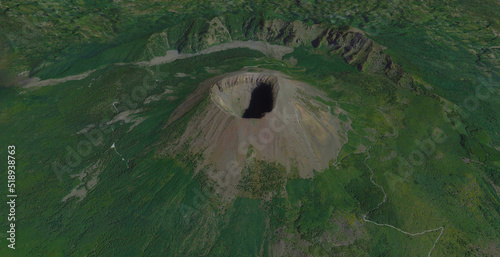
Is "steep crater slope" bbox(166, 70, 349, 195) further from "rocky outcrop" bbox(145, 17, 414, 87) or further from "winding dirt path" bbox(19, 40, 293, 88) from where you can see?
"winding dirt path" bbox(19, 40, 293, 88)

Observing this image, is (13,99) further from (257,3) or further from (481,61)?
(481,61)

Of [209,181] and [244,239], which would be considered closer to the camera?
[244,239]

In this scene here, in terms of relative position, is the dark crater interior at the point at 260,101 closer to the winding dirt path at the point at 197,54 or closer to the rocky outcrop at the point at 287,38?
the winding dirt path at the point at 197,54

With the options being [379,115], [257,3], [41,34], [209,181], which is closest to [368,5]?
[257,3]

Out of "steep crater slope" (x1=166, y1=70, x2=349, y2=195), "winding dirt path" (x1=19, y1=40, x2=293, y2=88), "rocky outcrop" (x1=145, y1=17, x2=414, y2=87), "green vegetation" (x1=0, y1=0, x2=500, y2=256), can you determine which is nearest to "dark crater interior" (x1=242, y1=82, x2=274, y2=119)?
"steep crater slope" (x1=166, y1=70, x2=349, y2=195)

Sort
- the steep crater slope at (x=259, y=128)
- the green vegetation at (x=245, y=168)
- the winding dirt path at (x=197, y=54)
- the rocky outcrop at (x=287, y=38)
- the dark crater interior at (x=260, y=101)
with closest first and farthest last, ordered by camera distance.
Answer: the green vegetation at (x=245, y=168), the steep crater slope at (x=259, y=128), the dark crater interior at (x=260, y=101), the rocky outcrop at (x=287, y=38), the winding dirt path at (x=197, y=54)

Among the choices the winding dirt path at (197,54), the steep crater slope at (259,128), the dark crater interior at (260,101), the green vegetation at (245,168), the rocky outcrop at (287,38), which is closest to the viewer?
the green vegetation at (245,168)

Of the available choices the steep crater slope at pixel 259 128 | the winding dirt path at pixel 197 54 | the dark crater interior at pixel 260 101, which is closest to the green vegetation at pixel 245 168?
the steep crater slope at pixel 259 128

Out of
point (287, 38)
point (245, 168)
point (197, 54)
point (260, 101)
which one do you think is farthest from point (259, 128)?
point (287, 38)
